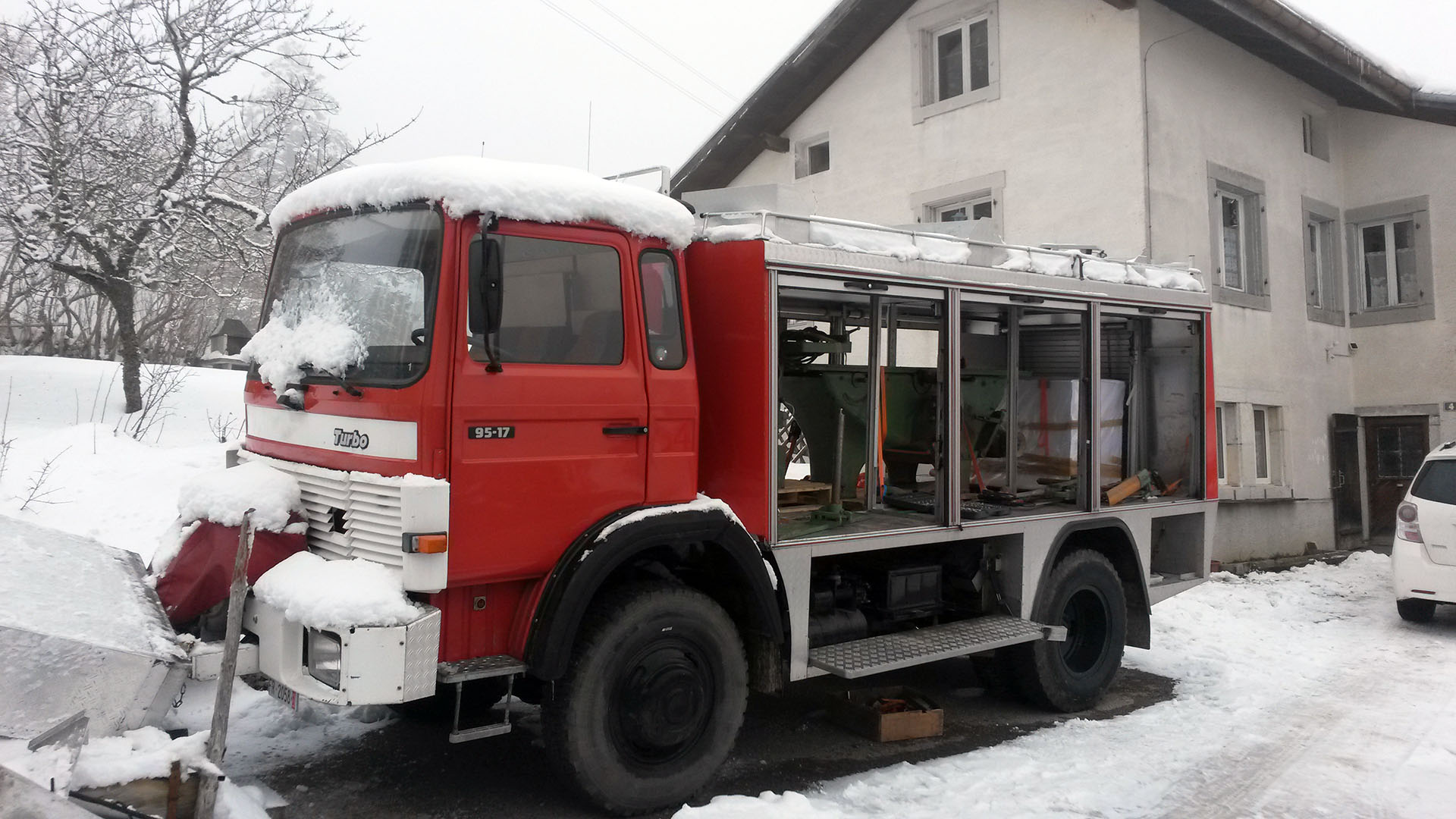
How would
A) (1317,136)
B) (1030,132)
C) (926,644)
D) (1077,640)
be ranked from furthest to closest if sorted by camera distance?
(1317,136)
(1030,132)
(1077,640)
(926,644)

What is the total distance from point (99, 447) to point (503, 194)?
7860mm

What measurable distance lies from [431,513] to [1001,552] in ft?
12.2

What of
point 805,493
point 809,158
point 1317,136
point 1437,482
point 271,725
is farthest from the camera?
point 809,158

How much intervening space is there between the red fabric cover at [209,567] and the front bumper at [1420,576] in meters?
9.65

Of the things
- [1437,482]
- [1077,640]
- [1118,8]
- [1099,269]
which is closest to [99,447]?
[1077,640]

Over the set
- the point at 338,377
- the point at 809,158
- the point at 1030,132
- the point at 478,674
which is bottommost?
the point at 478,674

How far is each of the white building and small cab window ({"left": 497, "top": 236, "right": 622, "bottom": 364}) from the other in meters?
8.42

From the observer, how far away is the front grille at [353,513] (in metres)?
3.56

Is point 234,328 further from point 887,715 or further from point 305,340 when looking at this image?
point 887,715

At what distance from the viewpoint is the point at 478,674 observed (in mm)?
3604

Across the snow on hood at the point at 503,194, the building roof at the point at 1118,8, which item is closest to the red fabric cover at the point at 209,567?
the snow on hood at the point at 503,194

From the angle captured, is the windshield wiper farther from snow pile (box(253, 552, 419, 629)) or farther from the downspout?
the downspout

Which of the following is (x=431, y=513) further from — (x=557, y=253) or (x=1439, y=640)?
(x=1439, y=640)

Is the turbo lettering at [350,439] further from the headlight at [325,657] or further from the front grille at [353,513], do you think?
the headlight at [325,657]
